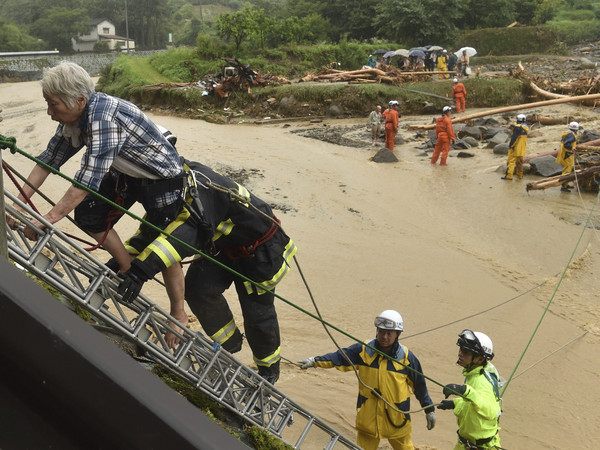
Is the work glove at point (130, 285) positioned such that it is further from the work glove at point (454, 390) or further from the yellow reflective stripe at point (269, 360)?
the work glove at point (454, 390)

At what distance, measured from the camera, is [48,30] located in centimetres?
6075

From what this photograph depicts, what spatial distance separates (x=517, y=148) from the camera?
1477 cm

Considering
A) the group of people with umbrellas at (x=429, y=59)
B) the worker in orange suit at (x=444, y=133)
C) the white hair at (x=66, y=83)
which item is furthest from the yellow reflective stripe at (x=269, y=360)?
the group of people with umbrellas at (x=429, y=59)

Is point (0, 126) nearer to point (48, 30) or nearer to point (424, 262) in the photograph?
point (424, 262)

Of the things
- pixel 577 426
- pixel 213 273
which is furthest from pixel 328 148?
pixel 213 273

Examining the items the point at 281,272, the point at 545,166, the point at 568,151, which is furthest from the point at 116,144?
the point at 545,166

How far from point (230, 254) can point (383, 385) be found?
5.01 ft

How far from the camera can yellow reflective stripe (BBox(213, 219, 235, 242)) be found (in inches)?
150

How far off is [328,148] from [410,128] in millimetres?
4291

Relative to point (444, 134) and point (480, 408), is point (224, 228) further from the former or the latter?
point (444, 134)

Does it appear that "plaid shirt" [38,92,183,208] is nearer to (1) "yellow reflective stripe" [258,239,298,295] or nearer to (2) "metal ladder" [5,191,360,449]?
(2) "metal ladder" [5,191,360,449]

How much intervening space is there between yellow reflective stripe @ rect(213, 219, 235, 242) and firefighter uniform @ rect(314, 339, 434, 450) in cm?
134

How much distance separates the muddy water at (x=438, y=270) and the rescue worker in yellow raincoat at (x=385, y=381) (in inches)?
40.4

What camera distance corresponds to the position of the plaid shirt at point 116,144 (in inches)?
114
